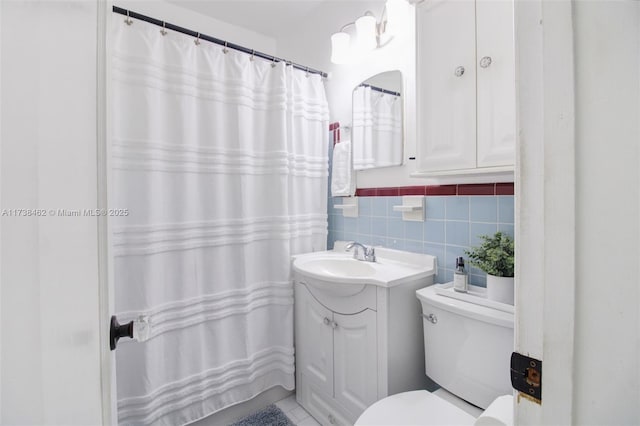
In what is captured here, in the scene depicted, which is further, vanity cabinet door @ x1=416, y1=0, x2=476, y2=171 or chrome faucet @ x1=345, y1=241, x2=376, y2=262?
chrome faucet @ x1=345, y1=241, x2=376, y2=262

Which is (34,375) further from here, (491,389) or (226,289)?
(226,289)

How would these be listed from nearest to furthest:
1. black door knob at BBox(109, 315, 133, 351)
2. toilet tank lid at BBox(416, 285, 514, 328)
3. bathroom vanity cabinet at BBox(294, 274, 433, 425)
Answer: black door knob at BBox(109, 315, 133, 351) < toilet tank lid at BBox(416, 285, 514, 328) < bathroom vanity cabinet at BBox(294, 274, 433, 425)

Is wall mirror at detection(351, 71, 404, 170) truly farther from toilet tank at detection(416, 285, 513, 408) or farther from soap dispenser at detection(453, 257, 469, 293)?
toilet tank at detection(416, 285, 513, 408)

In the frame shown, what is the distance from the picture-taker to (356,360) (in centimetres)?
136

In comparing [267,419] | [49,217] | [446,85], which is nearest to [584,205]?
[49,217]

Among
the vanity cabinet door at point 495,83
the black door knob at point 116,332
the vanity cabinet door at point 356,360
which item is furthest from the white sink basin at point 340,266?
the black door knob at point 116,332

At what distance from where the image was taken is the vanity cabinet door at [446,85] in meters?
1.13

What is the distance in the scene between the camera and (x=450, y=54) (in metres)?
1.18

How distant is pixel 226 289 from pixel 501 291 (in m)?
1.29

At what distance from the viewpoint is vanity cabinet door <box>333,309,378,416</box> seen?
1.29m

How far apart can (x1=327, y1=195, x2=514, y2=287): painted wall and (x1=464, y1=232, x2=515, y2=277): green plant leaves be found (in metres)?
0.12

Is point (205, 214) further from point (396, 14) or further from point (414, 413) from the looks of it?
point (396, 14)

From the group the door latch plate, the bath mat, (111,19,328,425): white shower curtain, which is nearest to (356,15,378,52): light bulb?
(111,19,328,425): white shower curtain

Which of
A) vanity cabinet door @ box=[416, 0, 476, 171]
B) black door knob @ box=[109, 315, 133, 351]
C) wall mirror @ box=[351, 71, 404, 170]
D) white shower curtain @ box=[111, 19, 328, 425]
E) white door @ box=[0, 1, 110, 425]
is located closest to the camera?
white door @ box=[0, 1, 110, 425]
